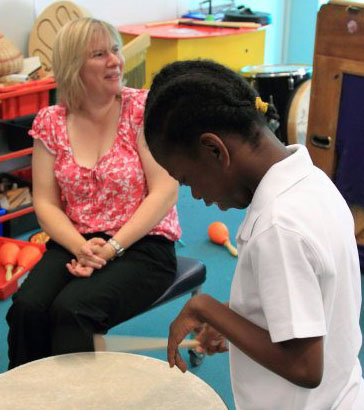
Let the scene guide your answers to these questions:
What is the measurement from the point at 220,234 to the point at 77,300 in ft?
4.51

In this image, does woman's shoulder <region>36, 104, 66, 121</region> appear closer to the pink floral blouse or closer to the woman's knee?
the pink floral blouse

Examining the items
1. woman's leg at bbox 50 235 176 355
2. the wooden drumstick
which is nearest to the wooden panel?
woman's leg at bbox 50 235 176 355

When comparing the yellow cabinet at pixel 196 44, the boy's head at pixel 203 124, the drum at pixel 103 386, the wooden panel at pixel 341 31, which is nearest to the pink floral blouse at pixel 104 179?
the drum at pixel 103 386

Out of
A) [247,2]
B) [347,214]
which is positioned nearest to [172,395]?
[347,214]

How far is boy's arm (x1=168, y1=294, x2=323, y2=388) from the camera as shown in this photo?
93 centimetres

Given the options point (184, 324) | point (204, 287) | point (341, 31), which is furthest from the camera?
point (204, 287)

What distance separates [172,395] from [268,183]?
0.50 meters

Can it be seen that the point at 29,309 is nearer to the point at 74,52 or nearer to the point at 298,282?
the point at 74,52

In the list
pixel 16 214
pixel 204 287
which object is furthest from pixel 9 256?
pixel 204 287

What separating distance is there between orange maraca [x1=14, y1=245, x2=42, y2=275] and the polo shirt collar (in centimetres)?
186

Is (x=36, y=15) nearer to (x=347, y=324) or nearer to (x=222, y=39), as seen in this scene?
(x=222, y=39)

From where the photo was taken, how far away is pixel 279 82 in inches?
151

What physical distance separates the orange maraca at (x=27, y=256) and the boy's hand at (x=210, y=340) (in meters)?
1.58

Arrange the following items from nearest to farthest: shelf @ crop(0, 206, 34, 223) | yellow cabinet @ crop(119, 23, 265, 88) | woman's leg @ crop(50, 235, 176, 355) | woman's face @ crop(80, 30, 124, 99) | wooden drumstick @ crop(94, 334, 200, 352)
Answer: wooden drumstick @ crop(94, 334, 200, 352) → woman's leg @ crop(50, 235, 176, 355) → woman's face @ crop(80, 30, 124, 99) → shelf @ crop(0, 206, 34, 223) → yellow cabinet @ crop(119, 23, 265, 88)
